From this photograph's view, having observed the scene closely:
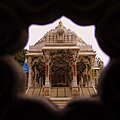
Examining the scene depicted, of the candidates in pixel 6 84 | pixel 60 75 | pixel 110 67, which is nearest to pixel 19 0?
pixel 6 84

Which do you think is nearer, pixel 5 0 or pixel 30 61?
pixel 5 0

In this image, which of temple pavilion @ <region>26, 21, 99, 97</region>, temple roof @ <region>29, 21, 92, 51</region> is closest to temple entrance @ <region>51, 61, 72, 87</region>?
temple pavilion @ <region>26, 21, 99, 97</region>

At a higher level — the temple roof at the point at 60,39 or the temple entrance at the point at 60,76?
the temple roof at the point at 60,39

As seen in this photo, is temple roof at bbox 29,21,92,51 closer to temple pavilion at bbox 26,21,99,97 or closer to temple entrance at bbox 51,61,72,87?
temple pavilion at bbox 26,21,99,97

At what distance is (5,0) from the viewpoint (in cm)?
94

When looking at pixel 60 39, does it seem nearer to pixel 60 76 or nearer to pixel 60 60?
pixel 60 60

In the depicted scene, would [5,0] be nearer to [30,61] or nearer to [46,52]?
[46,52]

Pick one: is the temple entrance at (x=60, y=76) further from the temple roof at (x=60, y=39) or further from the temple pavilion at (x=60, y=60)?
the temple roof at (x=60, y=39)

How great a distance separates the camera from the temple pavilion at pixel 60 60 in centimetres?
1284

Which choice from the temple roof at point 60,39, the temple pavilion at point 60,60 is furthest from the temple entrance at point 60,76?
the temple roof at point 60,39

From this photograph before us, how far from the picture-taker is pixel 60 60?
547 inches

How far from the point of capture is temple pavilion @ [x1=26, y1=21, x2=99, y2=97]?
1284 cm

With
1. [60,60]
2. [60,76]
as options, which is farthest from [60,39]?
[60,76]

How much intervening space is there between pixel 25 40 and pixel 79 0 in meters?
0.28
